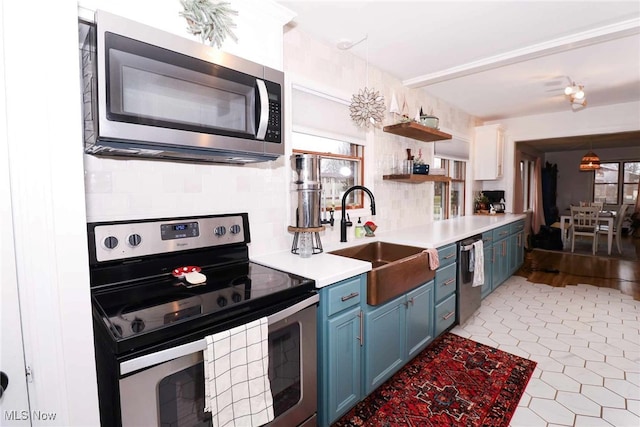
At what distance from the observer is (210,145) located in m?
1.31

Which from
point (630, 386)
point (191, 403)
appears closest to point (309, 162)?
point (191, 403)

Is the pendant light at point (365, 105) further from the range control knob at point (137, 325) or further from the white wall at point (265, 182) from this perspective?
the range control knob at point (137, 325)

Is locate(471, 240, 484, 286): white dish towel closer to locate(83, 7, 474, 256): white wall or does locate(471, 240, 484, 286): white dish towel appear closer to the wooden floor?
locate(83, 7, 474, 256): white wall

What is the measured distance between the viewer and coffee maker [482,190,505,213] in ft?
16.6

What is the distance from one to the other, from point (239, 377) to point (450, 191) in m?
4.09

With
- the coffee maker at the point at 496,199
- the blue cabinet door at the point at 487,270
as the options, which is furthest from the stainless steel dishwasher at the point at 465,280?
the coffee maker at the point at 496,199

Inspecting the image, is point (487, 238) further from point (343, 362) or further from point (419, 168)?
point (343, 362)

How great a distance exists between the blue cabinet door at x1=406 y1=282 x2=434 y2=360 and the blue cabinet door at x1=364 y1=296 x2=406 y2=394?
3.5 inches

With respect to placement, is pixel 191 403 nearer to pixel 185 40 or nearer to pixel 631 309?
pixel 185 40

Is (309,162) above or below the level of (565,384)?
above

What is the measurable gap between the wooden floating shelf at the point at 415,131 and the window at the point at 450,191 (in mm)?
677

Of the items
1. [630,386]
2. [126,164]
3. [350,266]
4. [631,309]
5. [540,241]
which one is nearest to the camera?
[126,164]

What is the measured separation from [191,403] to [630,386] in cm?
272

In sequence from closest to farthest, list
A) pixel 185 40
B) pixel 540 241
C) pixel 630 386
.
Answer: pixel 185 40 < pixel 630 386 < pixel 540 241
